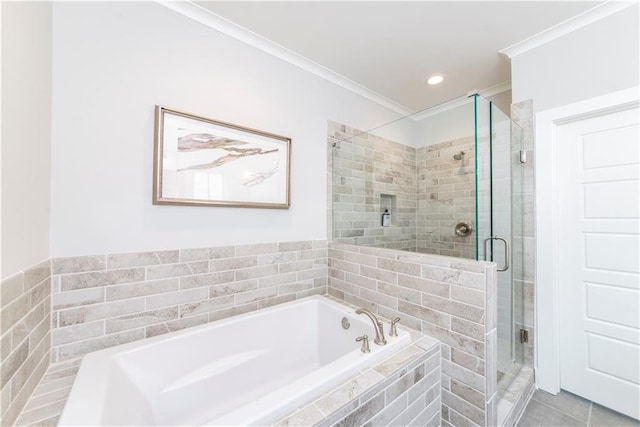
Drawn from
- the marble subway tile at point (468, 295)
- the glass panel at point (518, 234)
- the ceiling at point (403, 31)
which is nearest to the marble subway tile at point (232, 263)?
the marble subway tile at point (468, 295)

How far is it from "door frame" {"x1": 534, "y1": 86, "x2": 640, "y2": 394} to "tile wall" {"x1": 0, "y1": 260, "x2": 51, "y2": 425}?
2.78m

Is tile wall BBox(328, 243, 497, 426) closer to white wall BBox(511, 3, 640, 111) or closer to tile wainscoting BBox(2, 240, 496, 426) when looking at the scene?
tile wainscoting BBox(2, 240, 496, 426)

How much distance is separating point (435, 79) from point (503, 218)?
1.46 meters

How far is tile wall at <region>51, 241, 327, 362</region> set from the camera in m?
1.27

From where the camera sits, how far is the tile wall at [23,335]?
31.8 inches

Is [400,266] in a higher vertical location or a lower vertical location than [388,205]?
lower

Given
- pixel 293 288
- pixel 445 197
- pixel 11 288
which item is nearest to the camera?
pixel 11 288

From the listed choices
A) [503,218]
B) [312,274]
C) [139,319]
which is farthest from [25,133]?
[503,218]

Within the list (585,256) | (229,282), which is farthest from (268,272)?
(585,256)

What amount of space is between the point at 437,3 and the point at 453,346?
2.05 m

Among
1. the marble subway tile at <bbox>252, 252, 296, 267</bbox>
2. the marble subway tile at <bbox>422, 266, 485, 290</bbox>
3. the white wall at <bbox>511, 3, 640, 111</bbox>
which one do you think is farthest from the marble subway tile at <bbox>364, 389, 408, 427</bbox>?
the white wall at <bbox>511, 3, 640, 111</bbox>

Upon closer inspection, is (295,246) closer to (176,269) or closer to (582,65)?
(176,269)

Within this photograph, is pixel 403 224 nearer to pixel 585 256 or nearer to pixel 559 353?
pixel 585 256

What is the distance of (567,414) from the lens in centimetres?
160
